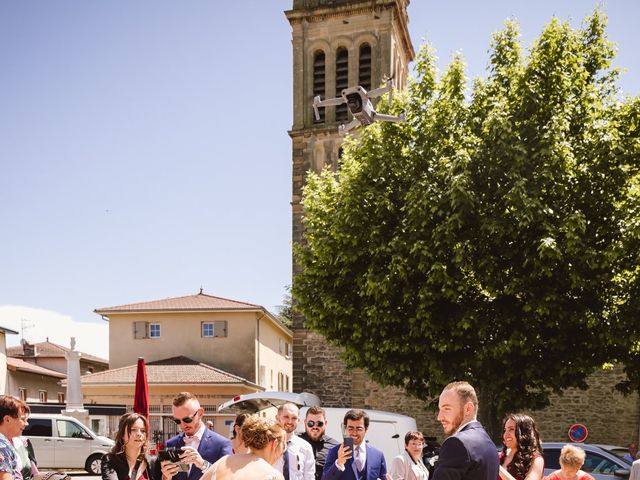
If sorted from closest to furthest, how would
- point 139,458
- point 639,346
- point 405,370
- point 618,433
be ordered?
point 139,458
point 639,346
point 405,370
point 618,433

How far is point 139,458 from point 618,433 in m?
21.7

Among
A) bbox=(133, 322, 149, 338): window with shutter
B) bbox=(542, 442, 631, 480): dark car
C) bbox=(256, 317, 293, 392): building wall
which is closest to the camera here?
bbox=(542, 442, 631, 480): dark car

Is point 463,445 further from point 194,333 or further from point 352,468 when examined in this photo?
point 194,333

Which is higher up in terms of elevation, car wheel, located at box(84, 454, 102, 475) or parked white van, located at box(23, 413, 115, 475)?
parked white van, located at box(23, 413, 115, 475)

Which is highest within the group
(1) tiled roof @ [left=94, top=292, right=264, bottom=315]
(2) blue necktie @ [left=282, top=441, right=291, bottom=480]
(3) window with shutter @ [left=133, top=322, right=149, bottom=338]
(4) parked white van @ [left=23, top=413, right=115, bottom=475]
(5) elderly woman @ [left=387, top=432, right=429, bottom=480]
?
(1) tiled roof @ [left=94, top=292, right=264, bottom=315]

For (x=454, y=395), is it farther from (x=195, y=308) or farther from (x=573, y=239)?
(x=195, y=308)

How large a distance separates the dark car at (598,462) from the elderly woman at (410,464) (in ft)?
15.8

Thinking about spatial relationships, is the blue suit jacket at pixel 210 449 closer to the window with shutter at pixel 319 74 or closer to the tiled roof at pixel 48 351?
the window with shutter at pixel 319 74

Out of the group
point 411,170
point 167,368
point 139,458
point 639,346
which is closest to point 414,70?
point 411,170

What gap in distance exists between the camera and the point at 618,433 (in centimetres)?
2388

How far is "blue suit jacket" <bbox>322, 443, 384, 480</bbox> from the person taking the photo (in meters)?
6.97

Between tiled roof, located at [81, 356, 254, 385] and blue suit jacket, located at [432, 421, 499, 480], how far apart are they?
31.1m

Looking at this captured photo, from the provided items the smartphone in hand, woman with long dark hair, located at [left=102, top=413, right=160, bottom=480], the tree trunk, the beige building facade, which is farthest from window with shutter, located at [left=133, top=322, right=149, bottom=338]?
woman with long dark hair, located at [left=102, top=413, right=160, bottom=480]

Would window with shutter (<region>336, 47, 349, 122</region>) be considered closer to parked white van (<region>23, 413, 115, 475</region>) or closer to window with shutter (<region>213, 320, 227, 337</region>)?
window with shutter (<region>213, 320, 227, 337</region>)
